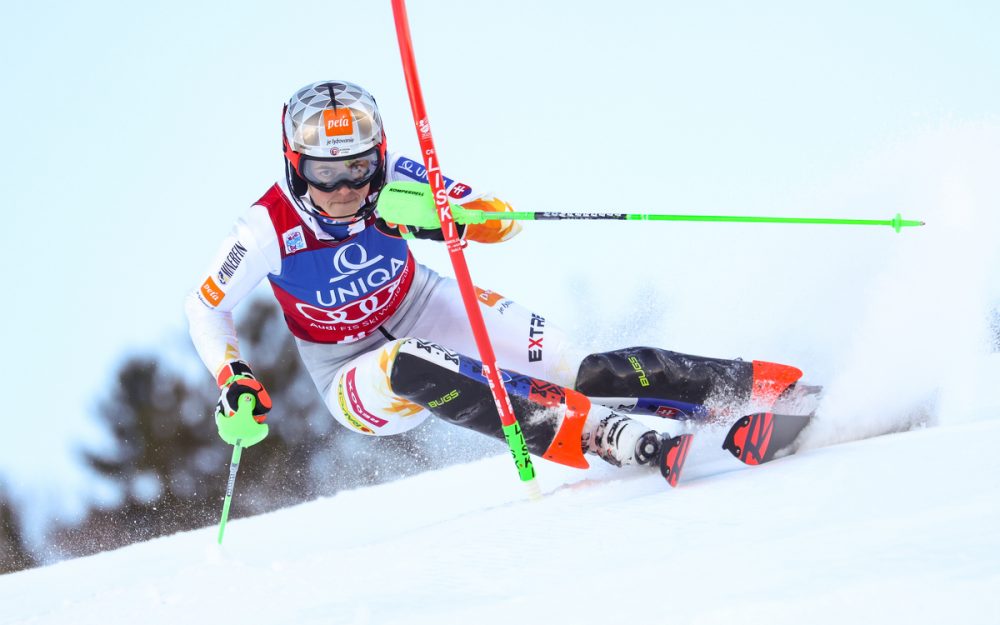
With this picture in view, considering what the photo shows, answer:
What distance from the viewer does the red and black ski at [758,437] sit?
311cm

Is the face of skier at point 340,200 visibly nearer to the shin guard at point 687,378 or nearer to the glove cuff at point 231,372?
the glove cuff at point 231,372

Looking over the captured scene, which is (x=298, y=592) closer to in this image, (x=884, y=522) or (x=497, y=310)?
(x=884, y=522)

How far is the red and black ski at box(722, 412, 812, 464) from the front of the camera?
3.11 metres

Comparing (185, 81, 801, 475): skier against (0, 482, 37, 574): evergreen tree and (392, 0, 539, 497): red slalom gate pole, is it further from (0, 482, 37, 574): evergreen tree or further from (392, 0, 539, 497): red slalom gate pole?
(0, 482, 37, 574): evergreen tree

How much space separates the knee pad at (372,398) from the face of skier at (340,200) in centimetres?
57

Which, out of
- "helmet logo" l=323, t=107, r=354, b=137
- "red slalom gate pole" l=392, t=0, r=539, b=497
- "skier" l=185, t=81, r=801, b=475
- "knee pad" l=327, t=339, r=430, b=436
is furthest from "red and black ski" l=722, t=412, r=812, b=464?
"helmet logo" l=323, t=107, r=354, b=137

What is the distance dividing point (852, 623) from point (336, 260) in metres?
2.76

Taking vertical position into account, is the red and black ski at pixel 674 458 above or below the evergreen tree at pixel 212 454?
above

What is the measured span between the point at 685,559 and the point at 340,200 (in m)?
2.20

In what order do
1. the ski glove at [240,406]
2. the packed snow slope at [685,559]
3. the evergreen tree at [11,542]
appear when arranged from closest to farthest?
1. the packed snow slope at [685,559]
2. the ski glove at [240,406]
3. the evergreen tree at [11,542]

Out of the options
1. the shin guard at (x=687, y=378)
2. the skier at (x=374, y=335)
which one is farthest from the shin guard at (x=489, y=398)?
the shin guard at (x=687, y=378)

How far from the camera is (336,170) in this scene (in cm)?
369

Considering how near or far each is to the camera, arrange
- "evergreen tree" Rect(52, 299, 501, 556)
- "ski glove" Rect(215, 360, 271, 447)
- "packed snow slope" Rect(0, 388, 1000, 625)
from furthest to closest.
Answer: "evergreen tree" Rect(52, 299, 501, 556), "ski glove" Rect(215, 360, 271, 447), "packed snow slope" Rect(0, 388, 1000, 625)

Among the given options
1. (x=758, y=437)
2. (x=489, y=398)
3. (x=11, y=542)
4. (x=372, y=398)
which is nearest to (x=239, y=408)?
(x=372, y=398)
